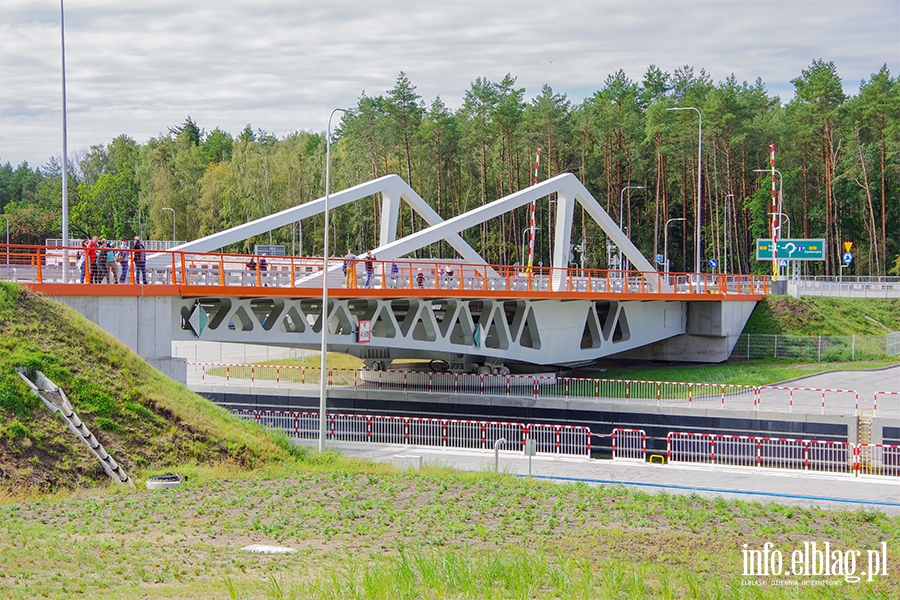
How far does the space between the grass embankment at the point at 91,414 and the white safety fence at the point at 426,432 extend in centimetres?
859

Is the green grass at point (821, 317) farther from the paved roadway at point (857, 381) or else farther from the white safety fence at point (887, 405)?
the white safety fence at point (887, 405)

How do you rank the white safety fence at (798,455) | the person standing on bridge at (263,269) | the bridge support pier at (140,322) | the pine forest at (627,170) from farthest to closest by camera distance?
the pine forest at (627,170) → the person standing on bridge at (263,269) → the white safety fence at (798,455) → the bridge support pier at (140,322)

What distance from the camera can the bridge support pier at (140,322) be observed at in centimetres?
2394

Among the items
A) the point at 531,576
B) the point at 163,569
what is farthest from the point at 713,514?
the point at 163,569

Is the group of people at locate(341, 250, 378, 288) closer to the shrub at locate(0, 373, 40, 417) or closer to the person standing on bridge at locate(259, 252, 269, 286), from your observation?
the person standing on bridge at locate(259, 252, 269, 286)

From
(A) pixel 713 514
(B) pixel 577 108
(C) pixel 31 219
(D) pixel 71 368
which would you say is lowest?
(A) pixel 713 514

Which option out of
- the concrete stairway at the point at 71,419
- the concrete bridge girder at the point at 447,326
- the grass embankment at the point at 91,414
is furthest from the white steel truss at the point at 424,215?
the concrete stairway at the point at 71,419

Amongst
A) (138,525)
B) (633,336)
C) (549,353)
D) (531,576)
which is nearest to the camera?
(531,576)

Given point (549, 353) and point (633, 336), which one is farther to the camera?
point (633, 336)

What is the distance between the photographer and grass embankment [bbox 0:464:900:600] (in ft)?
35.8

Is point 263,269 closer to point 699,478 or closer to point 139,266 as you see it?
point 139,266

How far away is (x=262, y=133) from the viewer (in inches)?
5984

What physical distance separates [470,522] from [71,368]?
31.0 ft

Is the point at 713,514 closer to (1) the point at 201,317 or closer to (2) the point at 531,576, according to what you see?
(2) the point at 531,576
